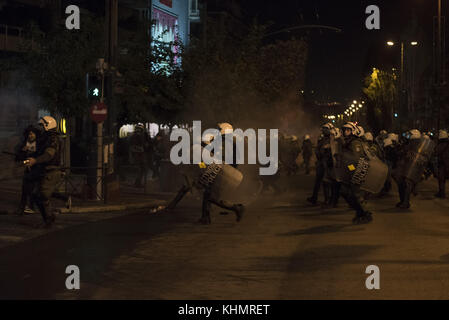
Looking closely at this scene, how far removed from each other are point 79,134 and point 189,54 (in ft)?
21.7

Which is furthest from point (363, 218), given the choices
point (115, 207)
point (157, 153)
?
point (157, 153)

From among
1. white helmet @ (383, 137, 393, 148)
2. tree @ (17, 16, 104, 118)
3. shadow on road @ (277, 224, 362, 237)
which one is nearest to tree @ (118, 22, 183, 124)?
tree @ (17, 16, 104, 118)

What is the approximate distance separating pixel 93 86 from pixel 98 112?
2.89 feet

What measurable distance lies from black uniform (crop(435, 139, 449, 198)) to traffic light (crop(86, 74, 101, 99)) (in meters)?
8.59

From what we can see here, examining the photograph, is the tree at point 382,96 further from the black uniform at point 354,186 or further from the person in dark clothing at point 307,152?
the black uniform at point 354,186

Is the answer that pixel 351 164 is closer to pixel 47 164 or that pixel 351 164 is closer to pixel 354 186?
pixel 354 186

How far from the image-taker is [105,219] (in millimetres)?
14375

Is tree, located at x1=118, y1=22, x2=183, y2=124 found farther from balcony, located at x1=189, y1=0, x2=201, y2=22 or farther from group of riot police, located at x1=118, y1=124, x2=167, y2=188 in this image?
balcony, located at x1=189, y1=0, x2=201, y2=22

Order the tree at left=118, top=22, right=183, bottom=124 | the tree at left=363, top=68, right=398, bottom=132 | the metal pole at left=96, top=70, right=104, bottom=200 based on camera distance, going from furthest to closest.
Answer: the tree at left=363, top=68, right=398, bottom=132, the tree at left=118, top=22, right=183, bottom=124, the metal pole at left=96, top=70, right=104, bottom=200

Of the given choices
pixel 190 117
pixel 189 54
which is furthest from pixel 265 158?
pixel 189 54

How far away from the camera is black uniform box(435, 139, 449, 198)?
19188 mm

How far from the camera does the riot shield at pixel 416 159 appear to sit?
54.5 ft

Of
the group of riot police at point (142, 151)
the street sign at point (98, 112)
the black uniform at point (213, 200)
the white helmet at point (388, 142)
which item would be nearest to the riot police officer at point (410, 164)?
the white helmet at point (388, 142)

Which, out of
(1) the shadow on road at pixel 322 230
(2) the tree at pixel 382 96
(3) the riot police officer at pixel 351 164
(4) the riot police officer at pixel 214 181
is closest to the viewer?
(1) the shadow on road at pixel 322 230
